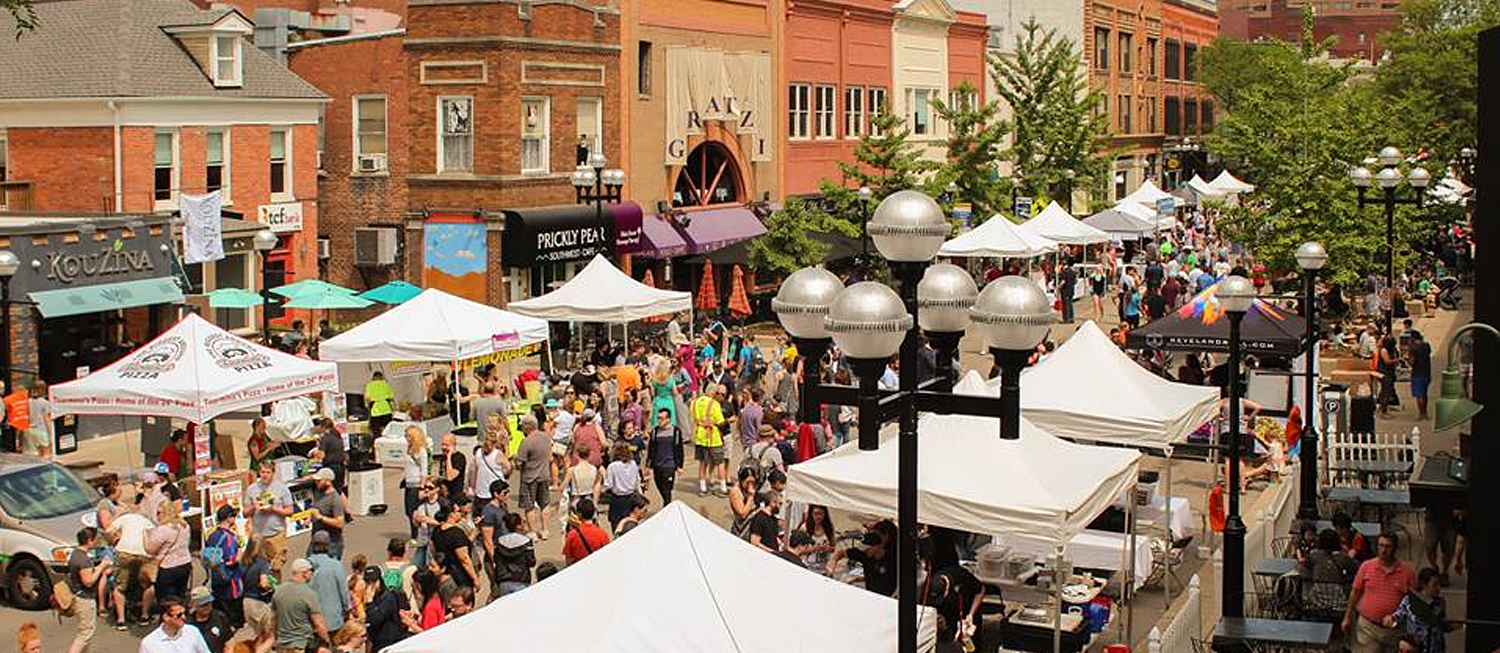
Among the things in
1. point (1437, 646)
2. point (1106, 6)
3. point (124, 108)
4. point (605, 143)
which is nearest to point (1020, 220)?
point (605, 143)

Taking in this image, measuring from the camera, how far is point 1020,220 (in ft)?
182

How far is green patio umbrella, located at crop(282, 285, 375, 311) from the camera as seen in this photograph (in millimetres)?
35344

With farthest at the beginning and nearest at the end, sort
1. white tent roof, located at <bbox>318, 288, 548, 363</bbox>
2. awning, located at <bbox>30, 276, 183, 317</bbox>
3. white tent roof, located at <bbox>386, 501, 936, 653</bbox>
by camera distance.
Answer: awning, located at <bbox>30, 276, 183, 317</bbox>, white tent roof, located at <bbox>318, 288, 548, 363</bbox>, white tent roof, located at <bbox>386, 501, 936, 653</bbox>

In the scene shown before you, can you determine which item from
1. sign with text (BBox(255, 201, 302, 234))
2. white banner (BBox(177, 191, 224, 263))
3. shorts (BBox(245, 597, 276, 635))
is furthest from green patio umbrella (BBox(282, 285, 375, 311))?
shorts (BBox(245, 597, 276, 635))

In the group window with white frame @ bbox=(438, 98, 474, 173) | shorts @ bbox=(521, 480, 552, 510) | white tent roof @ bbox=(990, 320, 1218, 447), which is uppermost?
window with white frame @ bbox=(438, 98, 474, 173)

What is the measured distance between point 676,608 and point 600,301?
19.6 metres

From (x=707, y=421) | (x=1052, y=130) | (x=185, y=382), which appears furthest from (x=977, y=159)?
(x=185, y=382)

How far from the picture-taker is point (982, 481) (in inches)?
621

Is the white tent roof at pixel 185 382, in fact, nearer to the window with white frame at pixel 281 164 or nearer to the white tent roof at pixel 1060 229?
the window with white frame at pixel 281 164

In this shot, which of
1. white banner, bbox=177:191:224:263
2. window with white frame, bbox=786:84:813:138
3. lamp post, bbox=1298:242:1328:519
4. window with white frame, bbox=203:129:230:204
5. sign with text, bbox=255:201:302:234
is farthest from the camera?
window with white frame, bbox=786:84:813:138

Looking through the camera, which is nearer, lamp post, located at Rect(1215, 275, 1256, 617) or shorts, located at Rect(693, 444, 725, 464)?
lamp post, located at Rect(1215, 275, 1256, 617)

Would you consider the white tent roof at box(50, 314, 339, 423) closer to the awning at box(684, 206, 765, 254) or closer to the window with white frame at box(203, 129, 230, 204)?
the window with white frame at box(203, 129, 230, 204)

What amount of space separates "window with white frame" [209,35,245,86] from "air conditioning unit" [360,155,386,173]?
438 centimetres

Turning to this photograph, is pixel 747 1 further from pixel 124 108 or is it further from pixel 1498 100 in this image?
pixel 1498 100
